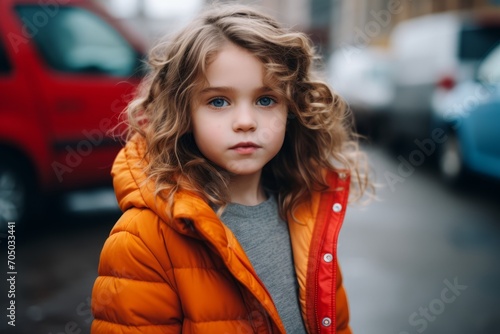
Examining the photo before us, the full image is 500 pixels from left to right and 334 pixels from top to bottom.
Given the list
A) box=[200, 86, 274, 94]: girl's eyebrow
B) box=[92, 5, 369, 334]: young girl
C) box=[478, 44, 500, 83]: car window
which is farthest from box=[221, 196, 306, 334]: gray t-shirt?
box=[478, 44, 500, 83]: car window

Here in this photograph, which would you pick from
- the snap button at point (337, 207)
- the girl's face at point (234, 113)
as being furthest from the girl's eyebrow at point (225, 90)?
the snap button at point (337, 207)

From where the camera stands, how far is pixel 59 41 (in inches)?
201

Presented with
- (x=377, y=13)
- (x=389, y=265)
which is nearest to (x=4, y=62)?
(x=389, y=265)

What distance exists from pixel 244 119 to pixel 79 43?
13.3 feet

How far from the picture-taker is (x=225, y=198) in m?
1.71

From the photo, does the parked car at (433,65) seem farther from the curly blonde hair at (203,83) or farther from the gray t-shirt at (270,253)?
the gray t-shirt at (270,253)

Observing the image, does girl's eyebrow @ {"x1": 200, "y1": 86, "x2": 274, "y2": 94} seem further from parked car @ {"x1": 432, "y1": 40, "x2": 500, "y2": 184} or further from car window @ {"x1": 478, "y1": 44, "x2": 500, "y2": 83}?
car window @ {"x1": 478, "y1": 44, "x2": 500, "y2": 83}

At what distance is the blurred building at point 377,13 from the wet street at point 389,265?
14.8 meters

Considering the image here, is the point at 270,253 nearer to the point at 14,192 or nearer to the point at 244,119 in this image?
the point at 244,119

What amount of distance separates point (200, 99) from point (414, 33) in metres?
9.79

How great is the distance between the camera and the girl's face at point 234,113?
158 centimetres

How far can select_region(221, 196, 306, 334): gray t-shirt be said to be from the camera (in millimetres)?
1706

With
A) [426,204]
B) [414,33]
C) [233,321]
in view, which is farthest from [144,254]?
[414,33]

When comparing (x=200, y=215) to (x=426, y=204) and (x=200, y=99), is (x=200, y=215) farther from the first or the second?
(x=426, y=204)
